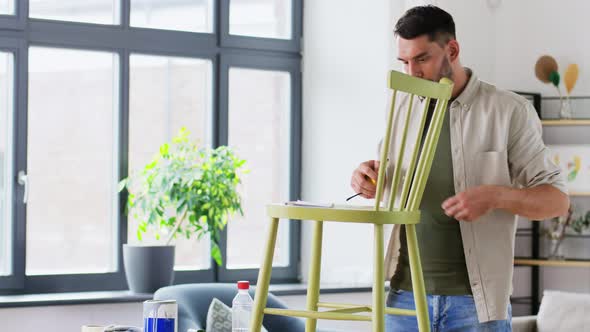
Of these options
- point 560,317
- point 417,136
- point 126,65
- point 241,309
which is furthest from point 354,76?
point 417,136

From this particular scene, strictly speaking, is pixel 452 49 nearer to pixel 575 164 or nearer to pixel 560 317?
pixel 560 317

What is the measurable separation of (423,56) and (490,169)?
362 millimetres

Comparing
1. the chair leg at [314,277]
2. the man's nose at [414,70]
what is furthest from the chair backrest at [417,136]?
the man's nose at [414,70]

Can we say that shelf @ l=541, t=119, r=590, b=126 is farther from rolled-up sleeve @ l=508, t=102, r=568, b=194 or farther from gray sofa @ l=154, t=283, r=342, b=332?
rolled-up sleeve @ l=508, t=102, r=568, b=194

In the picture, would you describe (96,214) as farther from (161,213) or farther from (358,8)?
(358,8)

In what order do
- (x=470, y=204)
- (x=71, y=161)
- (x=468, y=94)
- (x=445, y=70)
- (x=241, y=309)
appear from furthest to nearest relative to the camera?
(x=71, y=161), (x=241, y=309), (x=468, y=94), (x=445, y=70), (x=470, y=204)

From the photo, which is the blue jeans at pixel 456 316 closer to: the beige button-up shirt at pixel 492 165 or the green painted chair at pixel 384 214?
the beige button-up shirt at pixel 492 165

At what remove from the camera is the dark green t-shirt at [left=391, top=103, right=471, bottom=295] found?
100 inches

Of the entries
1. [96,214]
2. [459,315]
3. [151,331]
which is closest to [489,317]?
[459,315]

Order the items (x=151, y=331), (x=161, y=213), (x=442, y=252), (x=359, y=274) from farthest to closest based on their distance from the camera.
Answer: (x=359, y=274) → (x=161, y=213) → (x=442, y=252) → (x=151, y=331)

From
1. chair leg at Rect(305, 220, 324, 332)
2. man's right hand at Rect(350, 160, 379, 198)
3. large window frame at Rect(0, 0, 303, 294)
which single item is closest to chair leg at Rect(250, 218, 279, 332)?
chair leg at Rect(305, 220, 324, 332)

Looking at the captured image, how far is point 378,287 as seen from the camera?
6.34 ft

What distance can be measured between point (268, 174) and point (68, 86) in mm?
1177

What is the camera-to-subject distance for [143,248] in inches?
175
